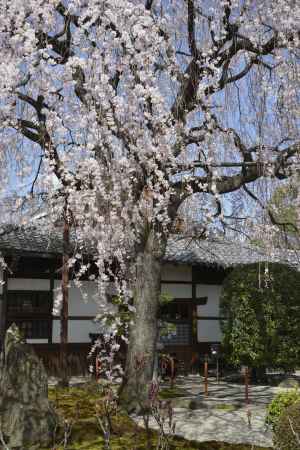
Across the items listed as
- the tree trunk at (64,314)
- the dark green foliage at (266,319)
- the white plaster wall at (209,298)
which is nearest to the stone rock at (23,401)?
the tree trunk at (64,314)

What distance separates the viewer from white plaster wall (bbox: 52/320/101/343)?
513 inches

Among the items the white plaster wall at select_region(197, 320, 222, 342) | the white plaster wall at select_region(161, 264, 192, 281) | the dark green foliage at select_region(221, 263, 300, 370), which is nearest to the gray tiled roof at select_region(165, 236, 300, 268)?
the white plaster wall at select_region(161, 264, 192, 281)

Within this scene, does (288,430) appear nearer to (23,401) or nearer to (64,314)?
(23,401)

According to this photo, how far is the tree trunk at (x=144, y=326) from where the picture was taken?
818 cm

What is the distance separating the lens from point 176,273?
15.1 metres

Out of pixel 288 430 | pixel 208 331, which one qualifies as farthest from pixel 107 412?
pixel 208 331

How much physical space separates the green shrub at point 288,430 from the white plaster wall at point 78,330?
8.47m

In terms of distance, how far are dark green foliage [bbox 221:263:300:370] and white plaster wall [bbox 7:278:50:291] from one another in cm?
467

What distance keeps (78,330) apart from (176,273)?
3.36 meters

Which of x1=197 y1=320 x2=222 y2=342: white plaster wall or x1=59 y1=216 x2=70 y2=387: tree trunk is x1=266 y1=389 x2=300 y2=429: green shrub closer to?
x1=59 y1=216 x2=70 y2=387: tree trunk

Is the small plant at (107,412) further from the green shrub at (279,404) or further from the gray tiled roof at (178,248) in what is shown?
the gray tiled roof at (178,248)

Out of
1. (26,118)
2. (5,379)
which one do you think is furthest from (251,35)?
(5,379)

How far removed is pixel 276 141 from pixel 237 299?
18.3ft

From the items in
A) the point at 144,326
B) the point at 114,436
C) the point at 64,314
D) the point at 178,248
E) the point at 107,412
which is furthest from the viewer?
the point at 178,248
